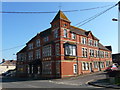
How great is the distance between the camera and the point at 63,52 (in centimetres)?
3100

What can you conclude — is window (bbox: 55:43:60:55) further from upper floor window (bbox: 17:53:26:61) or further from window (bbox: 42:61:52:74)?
upper floor window (bbox: 17:53:26:61)

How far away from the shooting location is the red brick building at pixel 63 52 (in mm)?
31016

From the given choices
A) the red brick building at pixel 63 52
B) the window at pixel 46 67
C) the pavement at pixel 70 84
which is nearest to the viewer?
the pavement at pixel 70 84

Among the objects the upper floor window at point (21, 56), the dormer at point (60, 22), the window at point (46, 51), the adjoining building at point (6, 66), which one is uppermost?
the dormer at point (60, 22)

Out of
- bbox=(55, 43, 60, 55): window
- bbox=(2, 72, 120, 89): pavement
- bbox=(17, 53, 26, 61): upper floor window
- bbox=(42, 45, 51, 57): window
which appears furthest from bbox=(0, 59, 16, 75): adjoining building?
bbox=(2, 72, 120, 89): pavement

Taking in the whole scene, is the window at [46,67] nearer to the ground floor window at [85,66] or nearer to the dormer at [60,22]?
the ground floor window at [85,66]

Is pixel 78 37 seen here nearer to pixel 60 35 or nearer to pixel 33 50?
pixel 60 35

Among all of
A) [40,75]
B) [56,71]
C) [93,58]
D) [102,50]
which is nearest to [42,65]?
[40,75]

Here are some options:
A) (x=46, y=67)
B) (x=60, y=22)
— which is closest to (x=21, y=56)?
(x=46, y=67)

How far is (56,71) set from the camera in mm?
30859

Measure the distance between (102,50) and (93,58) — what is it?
7.23 m

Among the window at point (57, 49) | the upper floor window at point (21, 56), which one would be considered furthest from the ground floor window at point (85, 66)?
the upper floor window at point (21, 56)

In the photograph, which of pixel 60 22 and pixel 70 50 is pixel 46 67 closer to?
pixel 70 50

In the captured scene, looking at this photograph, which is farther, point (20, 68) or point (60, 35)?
point (20, 68)
